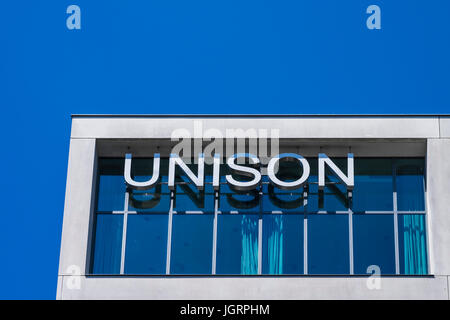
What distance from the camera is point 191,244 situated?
89.6 ft

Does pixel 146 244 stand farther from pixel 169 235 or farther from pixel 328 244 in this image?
pixel 328 244

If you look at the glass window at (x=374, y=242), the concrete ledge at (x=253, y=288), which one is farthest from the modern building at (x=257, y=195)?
the concrete ledge at (x=253, y=288)

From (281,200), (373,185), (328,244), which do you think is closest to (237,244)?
(281,200)

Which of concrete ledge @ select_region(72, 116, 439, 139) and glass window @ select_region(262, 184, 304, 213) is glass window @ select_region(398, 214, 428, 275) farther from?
glass window @ select_region(262, 184, 304, 213)

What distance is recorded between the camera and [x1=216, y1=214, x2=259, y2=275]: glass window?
88.7ft

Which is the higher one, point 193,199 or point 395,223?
point 193,199

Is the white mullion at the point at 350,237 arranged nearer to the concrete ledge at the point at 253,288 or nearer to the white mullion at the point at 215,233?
the concrete ledge at the point at 253,288

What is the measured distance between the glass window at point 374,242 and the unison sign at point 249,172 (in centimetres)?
103

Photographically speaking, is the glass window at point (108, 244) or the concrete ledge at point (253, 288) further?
the glass window at point (108, 244)

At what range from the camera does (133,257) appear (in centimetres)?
2733

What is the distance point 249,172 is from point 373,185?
3.31 metres

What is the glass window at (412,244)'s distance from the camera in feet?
88.7

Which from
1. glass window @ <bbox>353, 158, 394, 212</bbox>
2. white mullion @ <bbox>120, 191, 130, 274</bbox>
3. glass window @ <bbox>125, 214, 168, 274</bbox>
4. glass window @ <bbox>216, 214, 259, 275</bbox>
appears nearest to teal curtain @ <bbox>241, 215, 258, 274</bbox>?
glass window @ <bbox>216, 214, 259, 275</bbox>
